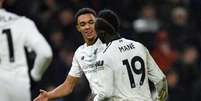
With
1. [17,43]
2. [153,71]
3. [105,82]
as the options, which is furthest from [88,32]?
[17,43]

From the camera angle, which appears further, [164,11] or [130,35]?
[164,11]

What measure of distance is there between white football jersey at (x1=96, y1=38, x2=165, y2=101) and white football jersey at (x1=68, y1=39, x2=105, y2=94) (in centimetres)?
32

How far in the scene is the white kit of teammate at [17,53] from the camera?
11359 mm

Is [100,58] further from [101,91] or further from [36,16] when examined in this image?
[36,16]

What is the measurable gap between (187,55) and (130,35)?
3.29ft

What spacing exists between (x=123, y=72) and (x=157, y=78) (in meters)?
0.51

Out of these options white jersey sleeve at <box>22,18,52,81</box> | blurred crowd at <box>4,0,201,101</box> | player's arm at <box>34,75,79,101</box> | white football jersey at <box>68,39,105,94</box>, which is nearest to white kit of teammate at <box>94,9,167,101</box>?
white football jersey at <box>68,39,105,94</box>

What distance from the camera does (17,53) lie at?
11.5 metres

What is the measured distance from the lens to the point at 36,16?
1669 centimetres

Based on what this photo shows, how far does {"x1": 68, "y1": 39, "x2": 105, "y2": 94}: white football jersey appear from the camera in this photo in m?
9.67

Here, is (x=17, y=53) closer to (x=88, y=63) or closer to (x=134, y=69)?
(x=88, y=63)

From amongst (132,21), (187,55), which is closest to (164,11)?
(132,21)

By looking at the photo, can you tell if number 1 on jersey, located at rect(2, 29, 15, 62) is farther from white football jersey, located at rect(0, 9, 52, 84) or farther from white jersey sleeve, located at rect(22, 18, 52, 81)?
white jersey sleeve, located at rect(22, 18, 52, 81)

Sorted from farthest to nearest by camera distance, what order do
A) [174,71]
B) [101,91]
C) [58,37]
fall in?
1. [58,37]
2. [174,71]
3. [101,91]
